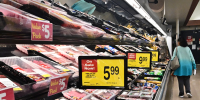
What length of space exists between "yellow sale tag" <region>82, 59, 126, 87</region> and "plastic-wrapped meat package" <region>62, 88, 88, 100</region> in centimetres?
45

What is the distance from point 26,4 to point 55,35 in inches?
14.7

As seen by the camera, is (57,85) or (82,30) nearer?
(57,85)

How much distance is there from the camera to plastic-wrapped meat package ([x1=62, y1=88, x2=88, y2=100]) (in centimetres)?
166

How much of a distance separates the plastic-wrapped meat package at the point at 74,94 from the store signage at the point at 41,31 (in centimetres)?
101

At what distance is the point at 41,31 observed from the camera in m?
0.73

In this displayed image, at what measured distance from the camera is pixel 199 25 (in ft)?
41.7

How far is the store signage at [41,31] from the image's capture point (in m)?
0.70

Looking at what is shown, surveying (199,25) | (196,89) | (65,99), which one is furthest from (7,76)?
(199,25)

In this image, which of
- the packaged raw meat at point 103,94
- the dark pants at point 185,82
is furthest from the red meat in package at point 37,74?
the dark pants at point 185,82


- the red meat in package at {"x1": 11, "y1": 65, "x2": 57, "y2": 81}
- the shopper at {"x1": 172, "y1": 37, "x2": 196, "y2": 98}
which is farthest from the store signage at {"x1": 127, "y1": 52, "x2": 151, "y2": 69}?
the shopper at {"x1": 172, "y1": 37, "x2": 196, "y2": 98}

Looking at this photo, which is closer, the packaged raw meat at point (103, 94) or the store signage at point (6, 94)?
the store signage at point (6, 94)

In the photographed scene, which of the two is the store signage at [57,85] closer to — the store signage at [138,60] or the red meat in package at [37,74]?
the red meat in package at [37,74]

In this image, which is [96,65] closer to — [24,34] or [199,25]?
[24,34]

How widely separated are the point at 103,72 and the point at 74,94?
556 mm
